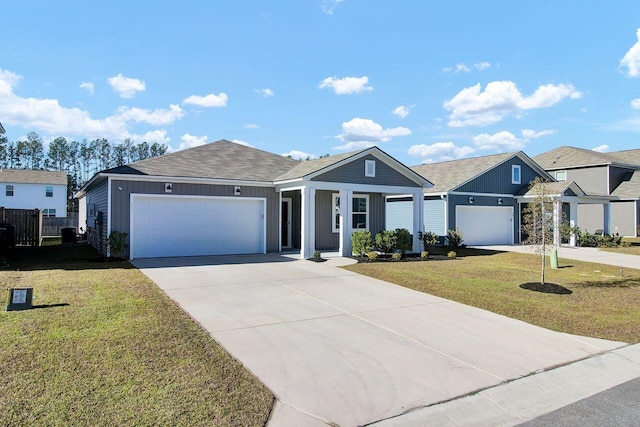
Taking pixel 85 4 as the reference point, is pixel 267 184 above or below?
below

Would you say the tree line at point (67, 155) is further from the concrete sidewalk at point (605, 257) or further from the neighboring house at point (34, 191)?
the concrete sidewalk at point (605, 257)

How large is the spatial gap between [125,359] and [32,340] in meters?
1.50

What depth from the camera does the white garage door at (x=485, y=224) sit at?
21.9 meters

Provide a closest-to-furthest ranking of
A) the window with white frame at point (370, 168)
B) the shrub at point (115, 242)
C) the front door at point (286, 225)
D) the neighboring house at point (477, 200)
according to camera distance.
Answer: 1. the shrub at point (115, 242)
2. the window with white frame at point (370, 168)
3. the front door at point (286, 225)
4. the neighboring house at point (477, 200)

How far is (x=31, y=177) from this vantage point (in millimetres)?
37312

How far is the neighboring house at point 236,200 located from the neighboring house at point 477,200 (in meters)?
4.93

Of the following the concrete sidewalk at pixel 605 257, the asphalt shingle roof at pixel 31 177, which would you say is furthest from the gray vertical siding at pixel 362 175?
the asphalt shingle roof at pixel 31 177

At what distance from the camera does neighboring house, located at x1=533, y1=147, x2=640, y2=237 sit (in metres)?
29.2

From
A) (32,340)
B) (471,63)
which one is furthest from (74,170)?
(32,340)

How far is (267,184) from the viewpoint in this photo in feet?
51.4

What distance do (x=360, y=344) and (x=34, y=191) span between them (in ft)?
135

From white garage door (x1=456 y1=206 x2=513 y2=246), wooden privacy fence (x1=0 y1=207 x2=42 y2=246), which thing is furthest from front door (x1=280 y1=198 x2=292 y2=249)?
wooden privacy fence (x1=0 y1=207 x2=42 y2=246)

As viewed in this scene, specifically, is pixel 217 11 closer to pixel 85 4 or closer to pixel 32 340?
pixel 85 4

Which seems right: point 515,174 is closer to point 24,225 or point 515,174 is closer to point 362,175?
point 362,175
